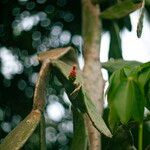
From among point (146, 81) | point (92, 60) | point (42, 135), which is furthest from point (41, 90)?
point (92, 60)

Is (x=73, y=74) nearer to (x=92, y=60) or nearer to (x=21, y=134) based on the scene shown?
(x=21, y=134)

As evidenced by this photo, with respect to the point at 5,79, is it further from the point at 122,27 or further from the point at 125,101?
the point at 125,101

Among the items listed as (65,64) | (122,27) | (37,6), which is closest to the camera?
(65,64)

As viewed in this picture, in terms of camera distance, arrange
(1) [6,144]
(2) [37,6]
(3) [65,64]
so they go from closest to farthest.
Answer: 1. (1) [6,144]
2. (3) [65,64]
3. (2) [37,6]

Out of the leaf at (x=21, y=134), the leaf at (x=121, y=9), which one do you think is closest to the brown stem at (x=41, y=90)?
the leaf at (x=21, y=134)

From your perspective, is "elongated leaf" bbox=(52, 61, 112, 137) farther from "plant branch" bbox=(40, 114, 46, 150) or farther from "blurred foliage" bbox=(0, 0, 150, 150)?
"blurred foliage" bbox=(0, 0, 150, 150)

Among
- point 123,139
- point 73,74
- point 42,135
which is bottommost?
point 123,139

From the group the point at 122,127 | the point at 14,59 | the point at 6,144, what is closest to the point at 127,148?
the point at 122,127

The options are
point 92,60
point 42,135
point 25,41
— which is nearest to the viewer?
point 42,135
